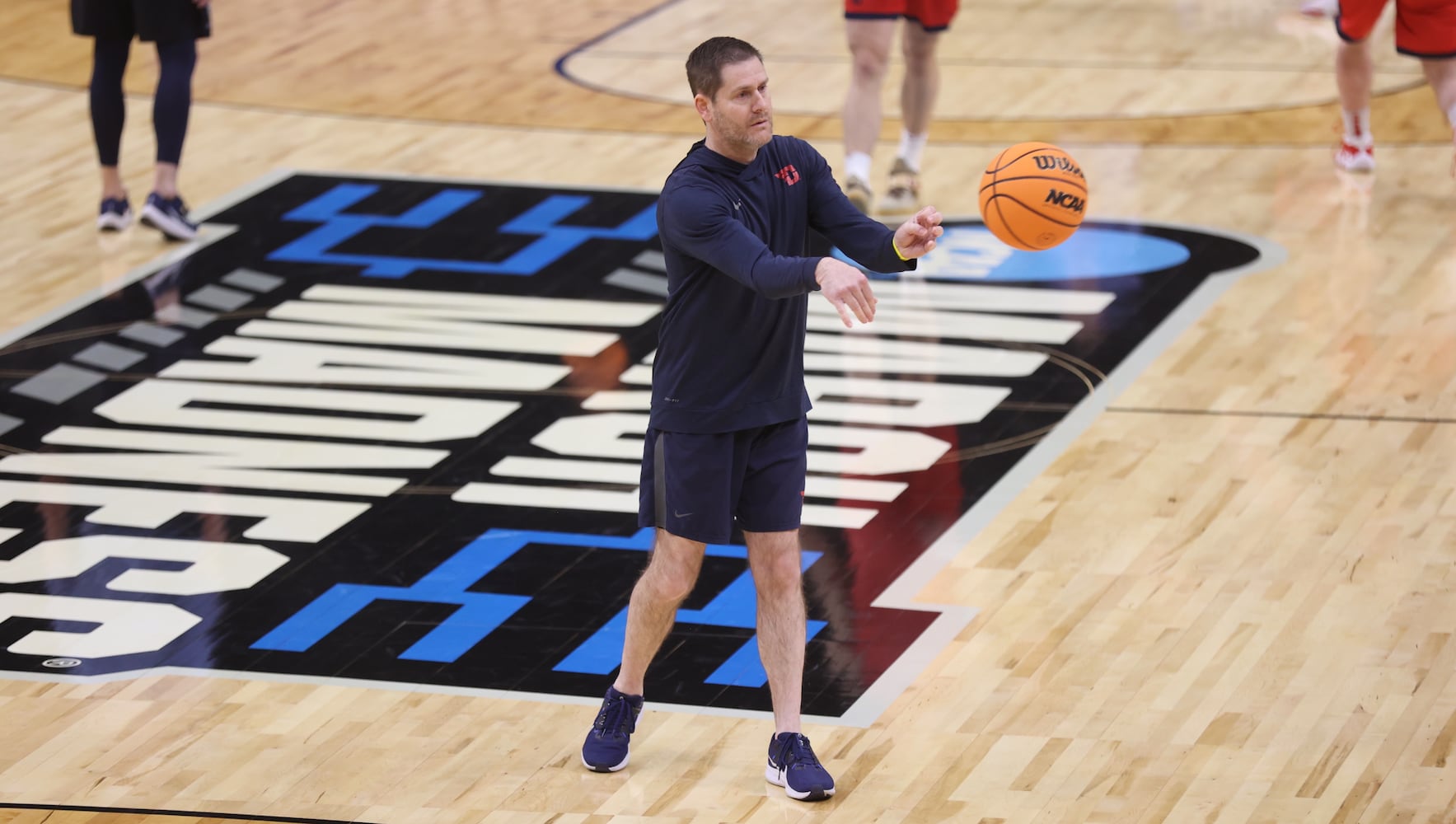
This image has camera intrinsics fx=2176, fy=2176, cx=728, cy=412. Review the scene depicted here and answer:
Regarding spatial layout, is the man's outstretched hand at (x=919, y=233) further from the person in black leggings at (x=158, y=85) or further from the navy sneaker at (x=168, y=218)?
the navy sneaker at (x=168, y=218)

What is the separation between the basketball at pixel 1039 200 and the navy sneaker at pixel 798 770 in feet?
4.11

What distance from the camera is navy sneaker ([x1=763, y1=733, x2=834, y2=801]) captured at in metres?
4.70

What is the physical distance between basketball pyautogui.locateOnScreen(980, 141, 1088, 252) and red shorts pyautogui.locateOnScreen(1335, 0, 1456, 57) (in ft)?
13.8

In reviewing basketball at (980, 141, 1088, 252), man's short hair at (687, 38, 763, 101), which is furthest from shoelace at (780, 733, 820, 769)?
man's short hair at (687, 38, 763, 101)

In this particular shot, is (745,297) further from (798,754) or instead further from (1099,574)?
(1099,574)

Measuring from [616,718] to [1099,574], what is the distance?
1.64 meters

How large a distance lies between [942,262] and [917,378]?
141 centimetres

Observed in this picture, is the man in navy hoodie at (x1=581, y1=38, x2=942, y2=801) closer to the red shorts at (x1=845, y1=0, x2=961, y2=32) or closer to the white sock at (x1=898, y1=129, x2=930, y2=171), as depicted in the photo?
the red shorts at (x1=845, y1=0, x2=961, y2=32)

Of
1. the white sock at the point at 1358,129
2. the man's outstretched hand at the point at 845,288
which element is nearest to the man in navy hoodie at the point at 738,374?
the man's outstretched hand at the point at 845,288

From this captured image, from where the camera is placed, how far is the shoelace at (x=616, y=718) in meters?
4.88

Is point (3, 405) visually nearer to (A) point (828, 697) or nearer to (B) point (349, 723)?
(B) point (349, 723)

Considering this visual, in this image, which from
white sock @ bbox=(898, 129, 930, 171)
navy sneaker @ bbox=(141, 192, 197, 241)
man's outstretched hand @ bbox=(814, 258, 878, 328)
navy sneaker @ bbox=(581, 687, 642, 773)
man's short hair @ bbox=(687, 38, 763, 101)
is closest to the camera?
man's outstretched hand @ bbox=(814, 258, 878, 328)

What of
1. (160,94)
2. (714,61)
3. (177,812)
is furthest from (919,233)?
(160,94)

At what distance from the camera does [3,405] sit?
744 centimetres
